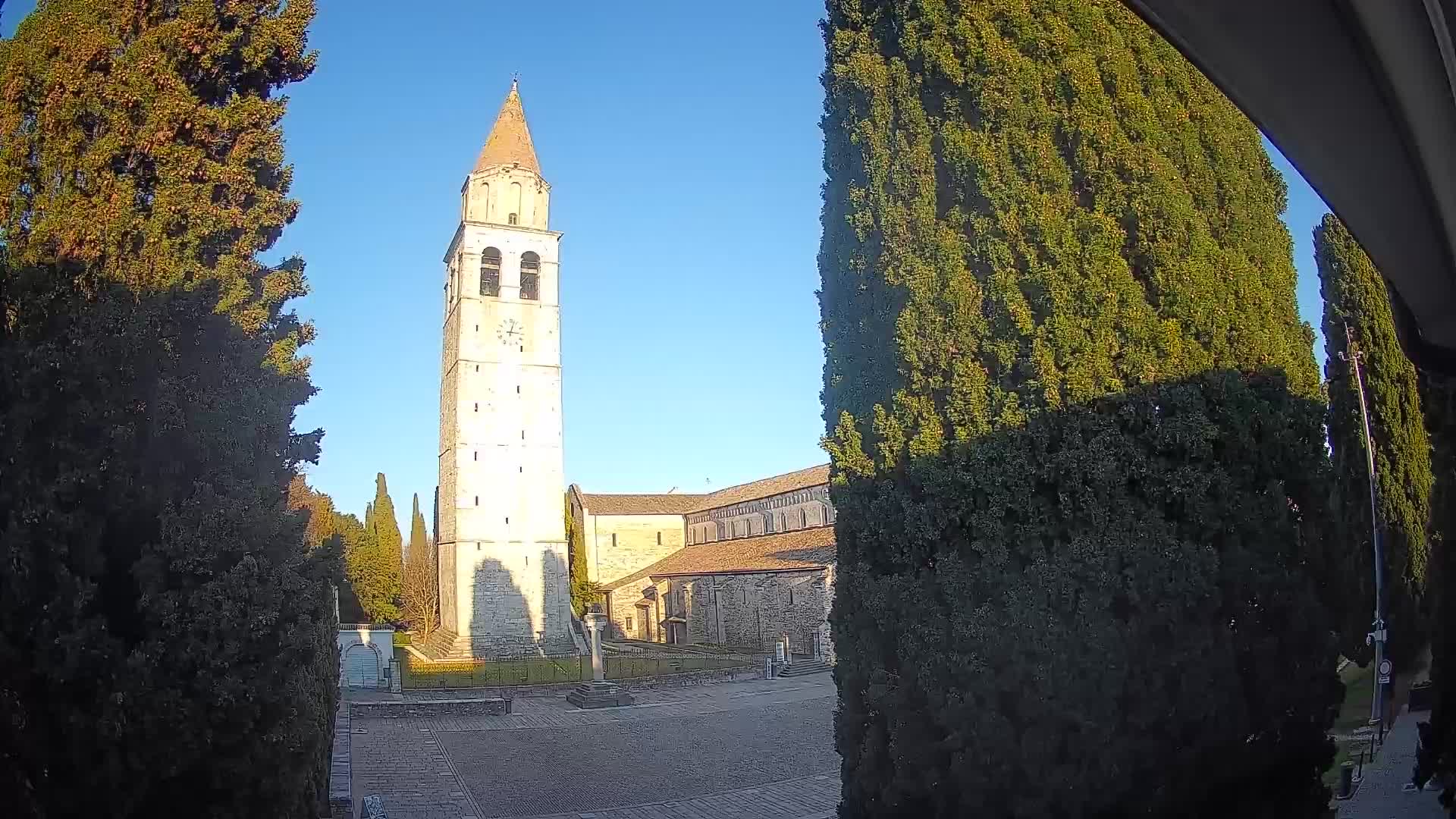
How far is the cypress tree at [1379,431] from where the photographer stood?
49.1 feet

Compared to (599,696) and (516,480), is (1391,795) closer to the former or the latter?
(599,696)

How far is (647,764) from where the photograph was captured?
50.6ft

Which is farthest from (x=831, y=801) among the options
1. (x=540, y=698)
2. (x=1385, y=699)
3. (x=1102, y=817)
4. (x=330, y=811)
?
(x=540, y=698)

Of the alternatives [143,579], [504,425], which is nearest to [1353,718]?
[143,579]

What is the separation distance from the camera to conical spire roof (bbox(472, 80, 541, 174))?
36.7 metres

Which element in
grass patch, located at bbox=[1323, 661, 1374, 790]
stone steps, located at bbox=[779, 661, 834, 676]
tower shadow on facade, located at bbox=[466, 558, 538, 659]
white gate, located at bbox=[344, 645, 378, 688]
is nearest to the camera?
grass patch, located at bbox=[1323, 661, 1374, 790]

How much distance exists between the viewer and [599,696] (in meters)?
23.0

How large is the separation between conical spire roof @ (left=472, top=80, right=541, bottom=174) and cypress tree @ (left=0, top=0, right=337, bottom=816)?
31746mm

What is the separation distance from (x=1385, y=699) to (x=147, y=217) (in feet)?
62.7

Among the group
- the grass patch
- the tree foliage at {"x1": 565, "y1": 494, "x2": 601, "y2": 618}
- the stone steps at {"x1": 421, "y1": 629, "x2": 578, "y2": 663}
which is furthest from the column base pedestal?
the grass patch

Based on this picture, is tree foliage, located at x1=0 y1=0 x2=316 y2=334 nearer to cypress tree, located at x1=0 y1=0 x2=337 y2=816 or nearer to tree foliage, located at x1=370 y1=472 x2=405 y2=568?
cypress tree, located at x1=0 y1=0 x2=337 y2=816

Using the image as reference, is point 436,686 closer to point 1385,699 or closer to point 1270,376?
point 1385,699

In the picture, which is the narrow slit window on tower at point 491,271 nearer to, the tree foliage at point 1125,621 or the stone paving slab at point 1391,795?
the stone paving slab at point 1391,795

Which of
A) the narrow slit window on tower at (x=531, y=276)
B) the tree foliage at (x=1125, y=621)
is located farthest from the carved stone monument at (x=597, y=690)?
the tree foliage at (x=1125, y=621)
